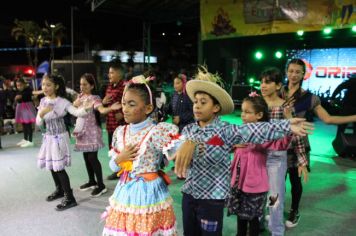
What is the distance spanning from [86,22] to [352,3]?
59.0 feet

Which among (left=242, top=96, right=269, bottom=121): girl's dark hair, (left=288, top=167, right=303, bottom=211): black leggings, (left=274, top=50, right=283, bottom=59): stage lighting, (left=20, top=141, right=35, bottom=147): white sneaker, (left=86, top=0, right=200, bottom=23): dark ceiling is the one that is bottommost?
(left=20, top=141, right=35, bottom=147): white sneaker

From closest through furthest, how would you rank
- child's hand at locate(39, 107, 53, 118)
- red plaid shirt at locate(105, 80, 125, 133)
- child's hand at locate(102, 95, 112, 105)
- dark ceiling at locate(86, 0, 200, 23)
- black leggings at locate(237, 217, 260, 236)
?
black leggings at locate(237, 217, 260, 236) → child's hand at locate(39, 107, 53, 118) → child's hand at locate(102, 95, 112, 105) → red plaid shirt at locate(105, 80, 125, 133) → dark ceiling at locate(86, 0, 200, 23)

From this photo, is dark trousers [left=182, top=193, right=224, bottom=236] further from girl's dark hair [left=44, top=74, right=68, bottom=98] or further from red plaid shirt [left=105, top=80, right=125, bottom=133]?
red plaid shirt [left=105, top=80, right=125, bottom=133]

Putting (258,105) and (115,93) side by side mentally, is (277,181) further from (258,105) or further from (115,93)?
(115,93)

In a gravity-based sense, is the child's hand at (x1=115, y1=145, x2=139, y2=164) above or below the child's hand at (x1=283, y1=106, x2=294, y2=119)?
below

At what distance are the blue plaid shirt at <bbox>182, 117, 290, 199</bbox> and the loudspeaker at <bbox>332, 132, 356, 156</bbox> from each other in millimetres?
4536

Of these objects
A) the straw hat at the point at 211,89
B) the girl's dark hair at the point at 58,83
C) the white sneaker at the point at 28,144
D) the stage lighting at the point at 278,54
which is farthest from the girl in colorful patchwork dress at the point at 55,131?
the stage lighting at the point at 278,54

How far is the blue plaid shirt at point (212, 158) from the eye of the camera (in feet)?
6.70

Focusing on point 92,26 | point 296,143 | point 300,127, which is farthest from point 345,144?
point 92,26

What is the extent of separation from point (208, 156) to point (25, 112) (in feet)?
20.2

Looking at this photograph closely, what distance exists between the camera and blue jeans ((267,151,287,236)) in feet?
8.98

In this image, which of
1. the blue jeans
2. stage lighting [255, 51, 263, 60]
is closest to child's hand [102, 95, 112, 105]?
the blue jeans

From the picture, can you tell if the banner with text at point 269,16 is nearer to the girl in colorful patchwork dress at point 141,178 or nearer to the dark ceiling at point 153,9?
the dark ceiling at point 153,9

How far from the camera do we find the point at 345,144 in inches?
234
